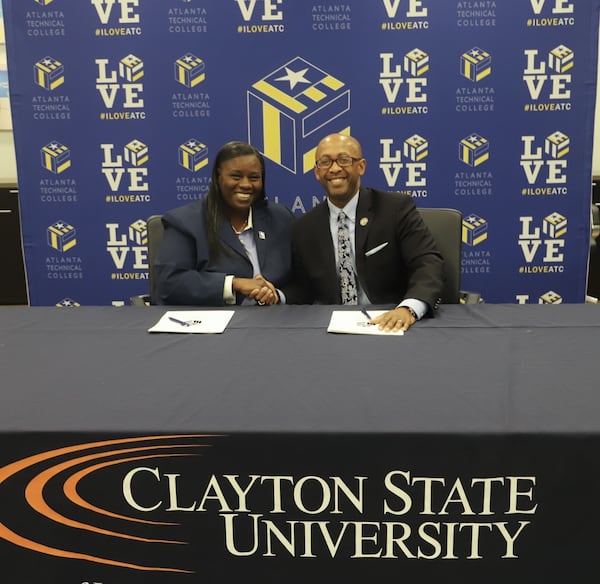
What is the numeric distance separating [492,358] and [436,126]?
1980 mm

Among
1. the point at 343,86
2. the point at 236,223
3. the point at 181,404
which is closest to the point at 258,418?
the point at 181,404

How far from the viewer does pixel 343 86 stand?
10.1 feet

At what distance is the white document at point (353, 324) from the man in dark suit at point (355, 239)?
0.43m

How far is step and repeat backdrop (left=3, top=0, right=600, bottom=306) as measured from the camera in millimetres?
3029

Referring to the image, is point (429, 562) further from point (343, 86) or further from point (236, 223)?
point (343, 86)

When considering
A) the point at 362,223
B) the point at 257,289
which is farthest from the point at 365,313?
the point at 362,223

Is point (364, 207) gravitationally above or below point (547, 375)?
above

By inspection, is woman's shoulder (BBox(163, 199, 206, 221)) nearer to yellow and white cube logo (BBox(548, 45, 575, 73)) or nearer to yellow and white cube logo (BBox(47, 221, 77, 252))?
yellow and white cube logo (BBox(47, 221, 77, 252))

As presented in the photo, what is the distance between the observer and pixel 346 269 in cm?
227

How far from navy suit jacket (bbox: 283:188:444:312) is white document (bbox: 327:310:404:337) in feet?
1.39

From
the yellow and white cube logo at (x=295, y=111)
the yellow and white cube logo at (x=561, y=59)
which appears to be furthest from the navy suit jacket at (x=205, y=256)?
the yellow and white cube logo at (x=561, y=59)

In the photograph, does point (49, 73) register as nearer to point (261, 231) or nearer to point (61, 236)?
point (61, 236)

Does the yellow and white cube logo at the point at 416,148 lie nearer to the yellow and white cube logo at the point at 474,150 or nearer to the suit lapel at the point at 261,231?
the yellow and white cube logo at the point at 474,150

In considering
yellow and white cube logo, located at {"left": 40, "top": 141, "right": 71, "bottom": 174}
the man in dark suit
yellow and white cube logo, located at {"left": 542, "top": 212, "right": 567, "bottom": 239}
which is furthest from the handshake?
yellow and white cube logo, located at {"left": 542, "top": 212, "right": 567, "bottom": 239}
